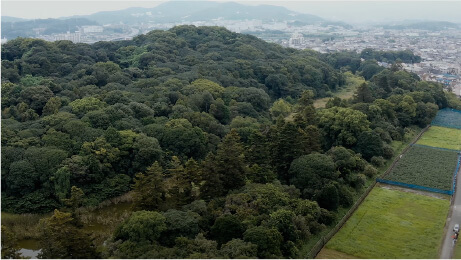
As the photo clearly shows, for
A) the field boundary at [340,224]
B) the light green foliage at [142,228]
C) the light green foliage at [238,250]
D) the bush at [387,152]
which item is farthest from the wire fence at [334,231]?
the light green foliage at [142,228]

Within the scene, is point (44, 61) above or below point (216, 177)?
above

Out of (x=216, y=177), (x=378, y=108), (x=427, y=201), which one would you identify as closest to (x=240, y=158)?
(x=216, y=177)

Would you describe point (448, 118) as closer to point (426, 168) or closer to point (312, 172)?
point (426, 168)

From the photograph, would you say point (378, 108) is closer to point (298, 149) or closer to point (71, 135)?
point (298, 149)

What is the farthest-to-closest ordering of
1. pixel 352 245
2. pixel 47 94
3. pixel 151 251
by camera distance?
1. pixel 47 94
2. pixel 352 245
3. pixel 151 251

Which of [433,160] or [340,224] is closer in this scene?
[340,224]

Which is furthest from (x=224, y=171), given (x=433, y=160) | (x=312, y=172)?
(x=433, y=160)
